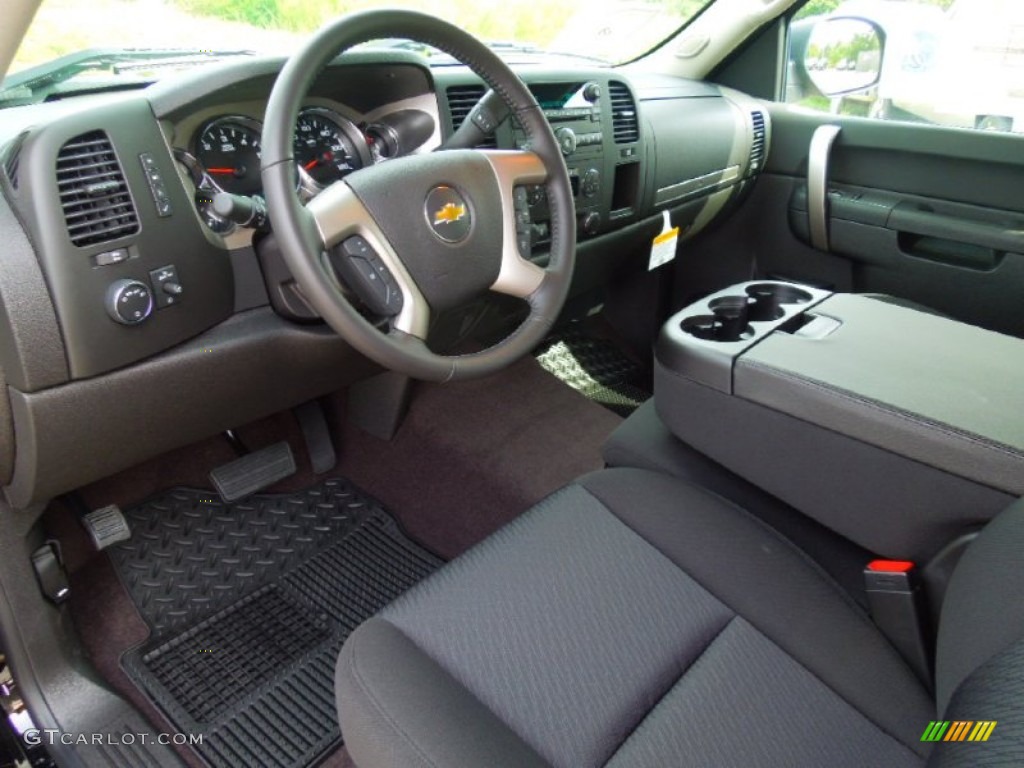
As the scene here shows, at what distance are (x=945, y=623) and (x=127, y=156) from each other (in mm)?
1119

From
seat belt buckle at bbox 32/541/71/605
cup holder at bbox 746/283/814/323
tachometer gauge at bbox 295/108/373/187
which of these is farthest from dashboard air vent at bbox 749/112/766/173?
seat belt buckle at bbox 32/541/71/605

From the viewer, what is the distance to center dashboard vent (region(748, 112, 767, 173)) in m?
2.29

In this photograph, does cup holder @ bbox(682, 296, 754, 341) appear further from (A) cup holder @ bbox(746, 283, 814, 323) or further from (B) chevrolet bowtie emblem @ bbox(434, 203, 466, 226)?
(B) chevrolet bowtie emblem @ bbox(434, 203, 466, 226)

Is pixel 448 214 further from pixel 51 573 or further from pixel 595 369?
pixel 595 369

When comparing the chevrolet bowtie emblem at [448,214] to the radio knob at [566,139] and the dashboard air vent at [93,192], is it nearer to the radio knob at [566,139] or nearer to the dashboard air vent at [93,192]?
the dashboard air vent at [93,192]

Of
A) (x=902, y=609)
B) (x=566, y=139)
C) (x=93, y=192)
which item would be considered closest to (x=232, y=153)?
(x=93, y=192)

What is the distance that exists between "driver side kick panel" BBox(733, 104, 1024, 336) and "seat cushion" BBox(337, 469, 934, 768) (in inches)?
49.6

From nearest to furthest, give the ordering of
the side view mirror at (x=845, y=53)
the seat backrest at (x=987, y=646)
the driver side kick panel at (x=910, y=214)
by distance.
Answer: the seat backrest at (x=987, y=646) → the driver side kick panel at (x=910, y=214) → the side view mirror at (x=845, y=53)

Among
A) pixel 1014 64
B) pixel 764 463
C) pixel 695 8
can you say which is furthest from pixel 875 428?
pixel 695 8

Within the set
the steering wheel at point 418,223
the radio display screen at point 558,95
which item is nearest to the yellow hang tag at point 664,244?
the radio display screen at point 558,95

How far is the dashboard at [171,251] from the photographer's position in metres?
1.01

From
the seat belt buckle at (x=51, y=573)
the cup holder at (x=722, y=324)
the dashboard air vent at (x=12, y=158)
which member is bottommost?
the seat belt buckle at (x=51, y=573)

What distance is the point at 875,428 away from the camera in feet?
3.38

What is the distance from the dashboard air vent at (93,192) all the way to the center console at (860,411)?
832 mm
